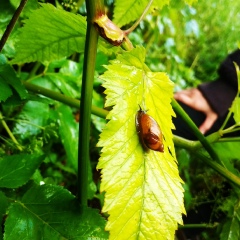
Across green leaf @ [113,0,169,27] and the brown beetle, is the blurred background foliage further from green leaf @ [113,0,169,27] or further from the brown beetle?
the brown beetle

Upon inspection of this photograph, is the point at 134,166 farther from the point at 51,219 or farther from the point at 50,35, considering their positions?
the point at 50,35

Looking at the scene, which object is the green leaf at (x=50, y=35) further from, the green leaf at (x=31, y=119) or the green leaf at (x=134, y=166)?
the green leaf at (x=31, y=119)

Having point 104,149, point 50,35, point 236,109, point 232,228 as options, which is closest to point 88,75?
point 104,149

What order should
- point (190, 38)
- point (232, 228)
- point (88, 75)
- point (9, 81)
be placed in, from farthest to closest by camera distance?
1. point (190, 38)
2. point (232, 228)
3. point (9, 81)
4. point (88, 75)

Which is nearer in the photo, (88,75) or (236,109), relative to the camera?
(88,75)

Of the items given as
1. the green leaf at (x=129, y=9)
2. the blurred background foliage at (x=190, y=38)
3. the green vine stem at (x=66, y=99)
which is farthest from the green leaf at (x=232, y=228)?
the blurred background foliage at (x=190, y=38)

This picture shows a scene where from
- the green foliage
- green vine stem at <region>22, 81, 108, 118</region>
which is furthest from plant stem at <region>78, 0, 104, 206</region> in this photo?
green vine stem at <region>22, 81, 108, 118</region>
